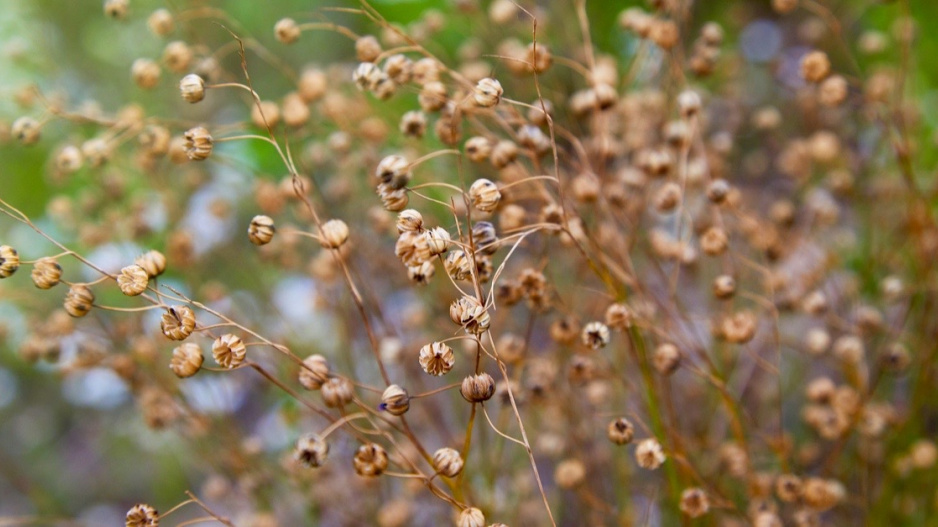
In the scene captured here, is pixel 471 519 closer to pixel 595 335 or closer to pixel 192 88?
pixel 595 335

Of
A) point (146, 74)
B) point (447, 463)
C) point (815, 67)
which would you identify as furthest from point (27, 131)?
point (815, 67)

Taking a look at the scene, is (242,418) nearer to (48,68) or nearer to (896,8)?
(48,68)

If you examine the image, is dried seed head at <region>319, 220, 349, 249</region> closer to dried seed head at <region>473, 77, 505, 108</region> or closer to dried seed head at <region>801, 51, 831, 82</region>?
dried seed head at <region>473, 77, 505, 108</region>

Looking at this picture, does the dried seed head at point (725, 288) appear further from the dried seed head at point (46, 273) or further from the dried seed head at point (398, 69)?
the dried seed head at point (46, 273)

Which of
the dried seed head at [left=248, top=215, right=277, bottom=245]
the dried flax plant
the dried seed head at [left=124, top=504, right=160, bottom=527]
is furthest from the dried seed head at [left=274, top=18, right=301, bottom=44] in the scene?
the dried seed head at [left=124, top=504, right=160, bottom=527]

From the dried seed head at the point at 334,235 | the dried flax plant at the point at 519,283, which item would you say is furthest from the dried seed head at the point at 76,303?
the dried seed head at the point at 334,235

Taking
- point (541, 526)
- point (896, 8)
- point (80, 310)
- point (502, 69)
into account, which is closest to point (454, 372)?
point (541, 526)
